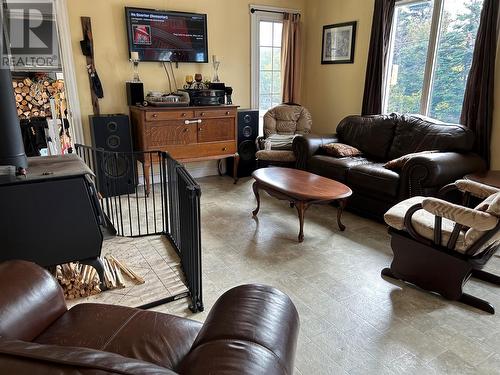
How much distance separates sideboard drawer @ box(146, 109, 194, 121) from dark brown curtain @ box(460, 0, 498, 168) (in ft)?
9.42

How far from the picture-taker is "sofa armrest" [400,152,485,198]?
114 inches

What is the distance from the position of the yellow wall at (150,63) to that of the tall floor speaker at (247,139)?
0.39 meters

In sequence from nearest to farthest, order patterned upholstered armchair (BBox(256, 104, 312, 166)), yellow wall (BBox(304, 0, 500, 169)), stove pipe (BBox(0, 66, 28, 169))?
stove pipe (BBox(0, 66, 28, 169)) < patterned upholstered armchair (BBox(256, 104, 312, 166)) < yellow wall (BBox(304, 0, 500, 169))

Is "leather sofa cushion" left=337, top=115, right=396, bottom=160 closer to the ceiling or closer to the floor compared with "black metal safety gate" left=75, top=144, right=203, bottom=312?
closer to the ceiling

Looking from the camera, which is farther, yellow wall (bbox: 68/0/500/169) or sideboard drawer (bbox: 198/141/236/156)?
sideboard drawer (bbox: 198/141/236/156)

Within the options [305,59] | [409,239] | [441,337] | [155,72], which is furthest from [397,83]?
[441,337]

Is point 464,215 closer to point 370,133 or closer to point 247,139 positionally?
point 370,133

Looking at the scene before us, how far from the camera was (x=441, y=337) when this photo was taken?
1.85m

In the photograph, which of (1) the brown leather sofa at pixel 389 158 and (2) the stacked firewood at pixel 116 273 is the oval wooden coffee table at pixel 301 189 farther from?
(2) the stacked firewood at pixel 116 273

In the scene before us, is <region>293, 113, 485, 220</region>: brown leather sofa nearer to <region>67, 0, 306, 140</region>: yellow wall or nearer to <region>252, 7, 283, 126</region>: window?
<region>252, 7, 283, 126</region>: window

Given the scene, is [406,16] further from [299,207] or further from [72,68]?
[72,68]

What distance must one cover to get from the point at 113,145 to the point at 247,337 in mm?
3452

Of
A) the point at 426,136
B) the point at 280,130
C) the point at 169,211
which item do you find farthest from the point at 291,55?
the point at 169,211

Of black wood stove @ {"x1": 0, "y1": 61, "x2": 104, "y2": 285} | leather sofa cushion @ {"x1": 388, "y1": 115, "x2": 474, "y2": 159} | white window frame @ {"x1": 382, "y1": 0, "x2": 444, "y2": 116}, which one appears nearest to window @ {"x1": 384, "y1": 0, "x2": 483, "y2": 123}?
white window frame @ {"x1": 382, "y1": 0, "x2": 444, "y2": 116}
